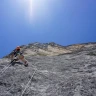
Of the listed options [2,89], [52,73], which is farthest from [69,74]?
[2,89]

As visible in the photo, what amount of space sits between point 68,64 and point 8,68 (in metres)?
6.99

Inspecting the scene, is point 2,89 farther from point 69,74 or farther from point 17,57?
point 17,57

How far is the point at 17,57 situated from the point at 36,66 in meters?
2.78

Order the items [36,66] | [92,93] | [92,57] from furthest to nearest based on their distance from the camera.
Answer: [92,57], [36,66], [92,93]

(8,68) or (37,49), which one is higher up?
(8,68)

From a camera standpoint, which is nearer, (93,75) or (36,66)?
(93,75)

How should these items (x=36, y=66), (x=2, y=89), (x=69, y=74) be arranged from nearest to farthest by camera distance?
(x=2, y=89) → (x=69, y=74) → (x=36, y=66)

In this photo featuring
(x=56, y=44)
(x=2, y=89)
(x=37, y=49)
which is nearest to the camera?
(x=2, y=89)

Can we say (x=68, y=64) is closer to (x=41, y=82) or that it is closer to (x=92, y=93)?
(x=41, y=82)

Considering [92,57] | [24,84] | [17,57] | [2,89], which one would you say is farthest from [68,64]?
[2,89]

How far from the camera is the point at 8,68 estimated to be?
22.9 m

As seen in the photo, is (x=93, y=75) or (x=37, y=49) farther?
(x=37, y=49)

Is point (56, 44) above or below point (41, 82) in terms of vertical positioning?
below

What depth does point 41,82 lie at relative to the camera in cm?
1941
